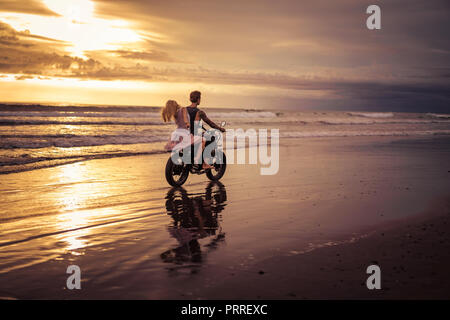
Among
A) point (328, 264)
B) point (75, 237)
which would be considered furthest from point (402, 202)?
point (75, 237)

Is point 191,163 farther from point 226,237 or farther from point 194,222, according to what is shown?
point 226,237

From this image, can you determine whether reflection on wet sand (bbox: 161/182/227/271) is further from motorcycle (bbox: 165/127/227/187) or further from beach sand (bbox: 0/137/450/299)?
motorcycle (bbox: 165/127/227/187)

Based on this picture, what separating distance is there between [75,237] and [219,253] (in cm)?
223

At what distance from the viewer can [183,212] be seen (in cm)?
784

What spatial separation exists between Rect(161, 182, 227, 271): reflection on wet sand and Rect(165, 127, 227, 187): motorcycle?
54 centimetres

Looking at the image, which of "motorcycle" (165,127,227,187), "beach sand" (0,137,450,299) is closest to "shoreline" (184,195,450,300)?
"beach sand" (0,137,450,299)

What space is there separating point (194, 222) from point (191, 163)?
3966mm

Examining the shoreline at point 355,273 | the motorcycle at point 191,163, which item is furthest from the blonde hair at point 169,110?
the shoreline at point 355,273

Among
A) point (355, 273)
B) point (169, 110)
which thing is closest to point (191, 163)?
point (169, 110)

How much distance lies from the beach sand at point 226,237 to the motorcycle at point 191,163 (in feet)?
1.16

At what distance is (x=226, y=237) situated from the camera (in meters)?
6.10

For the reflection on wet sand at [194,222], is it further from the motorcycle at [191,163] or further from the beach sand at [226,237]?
the motorcycle at [191,163]

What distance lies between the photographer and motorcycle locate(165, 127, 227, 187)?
1062 centimetres

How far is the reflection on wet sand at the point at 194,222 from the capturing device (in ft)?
17.3
